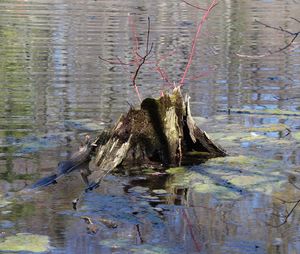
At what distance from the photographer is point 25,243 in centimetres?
662

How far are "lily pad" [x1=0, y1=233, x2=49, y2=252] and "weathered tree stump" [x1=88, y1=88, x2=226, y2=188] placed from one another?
8.99 feet

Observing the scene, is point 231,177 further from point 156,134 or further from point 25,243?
point 25,243

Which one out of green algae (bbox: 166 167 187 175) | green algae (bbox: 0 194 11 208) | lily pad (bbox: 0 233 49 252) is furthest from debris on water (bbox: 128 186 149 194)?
lily pad (bbox: 0 233 49 252)

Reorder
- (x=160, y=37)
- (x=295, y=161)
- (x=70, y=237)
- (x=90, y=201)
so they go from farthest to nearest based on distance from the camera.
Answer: (x=160, y=37) < (x=295, y=161) < (x=90, y=201) < (x=70, y=237)

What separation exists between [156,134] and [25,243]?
3.37m

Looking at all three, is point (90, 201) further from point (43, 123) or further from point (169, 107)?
point (43, 123)

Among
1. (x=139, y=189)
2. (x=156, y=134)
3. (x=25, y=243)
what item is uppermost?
(x=156, y=134)

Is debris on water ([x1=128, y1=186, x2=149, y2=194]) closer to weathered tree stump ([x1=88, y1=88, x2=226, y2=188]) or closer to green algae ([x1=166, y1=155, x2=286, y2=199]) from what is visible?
green algae ([x1=166, y1=155, x2=286, y2=199])

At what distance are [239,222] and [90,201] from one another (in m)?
1.41

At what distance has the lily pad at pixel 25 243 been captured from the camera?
650cm

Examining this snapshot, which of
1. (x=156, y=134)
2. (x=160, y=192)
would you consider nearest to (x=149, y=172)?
(x=156, y=134)

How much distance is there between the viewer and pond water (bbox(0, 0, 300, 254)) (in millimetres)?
6941

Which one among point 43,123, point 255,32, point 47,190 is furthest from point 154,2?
point 47,190

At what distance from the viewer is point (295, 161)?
9.62 meters
